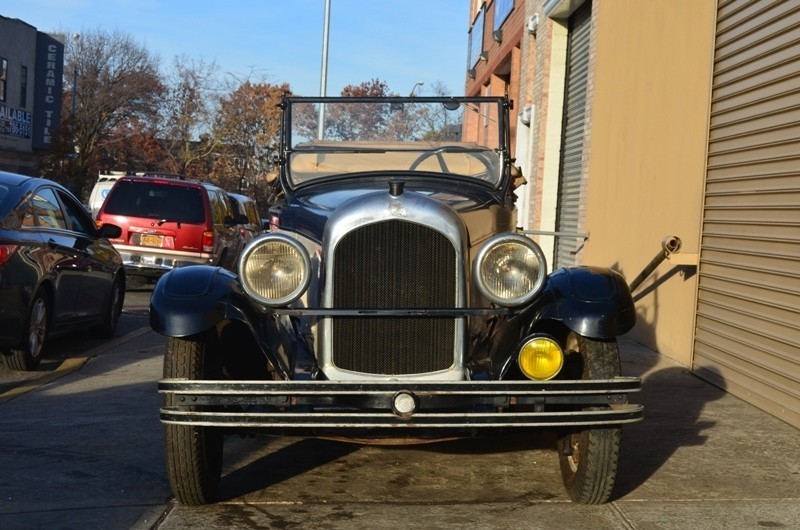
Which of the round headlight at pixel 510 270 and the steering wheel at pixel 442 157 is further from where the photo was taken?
the steering wheel at pixel 442 157

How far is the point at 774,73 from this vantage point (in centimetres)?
788

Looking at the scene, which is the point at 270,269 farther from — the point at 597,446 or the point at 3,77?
the point at 3,77

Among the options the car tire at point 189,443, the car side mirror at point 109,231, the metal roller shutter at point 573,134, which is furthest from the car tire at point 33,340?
the metal roller shutter at point 573,134

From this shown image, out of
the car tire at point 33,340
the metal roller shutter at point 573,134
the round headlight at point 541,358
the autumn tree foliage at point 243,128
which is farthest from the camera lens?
the autumn tree foliage at point 243,128

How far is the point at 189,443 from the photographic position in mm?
5047

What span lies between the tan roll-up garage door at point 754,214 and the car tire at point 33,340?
18.2 ft

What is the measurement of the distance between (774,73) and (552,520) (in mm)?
4279

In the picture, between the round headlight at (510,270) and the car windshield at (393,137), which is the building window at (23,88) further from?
the round headlight at (510,270)

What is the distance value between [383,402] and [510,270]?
932mm

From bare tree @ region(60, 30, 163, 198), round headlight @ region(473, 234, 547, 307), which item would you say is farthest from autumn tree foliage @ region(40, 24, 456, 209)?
round headlight @ region(473, 234, 547, 307)

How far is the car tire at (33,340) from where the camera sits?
8.92 metres

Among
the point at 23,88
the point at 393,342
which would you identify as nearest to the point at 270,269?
the point at 393,342

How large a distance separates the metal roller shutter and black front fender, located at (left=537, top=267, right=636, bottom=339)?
9.43 m

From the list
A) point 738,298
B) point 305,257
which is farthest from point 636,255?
point 305,257
